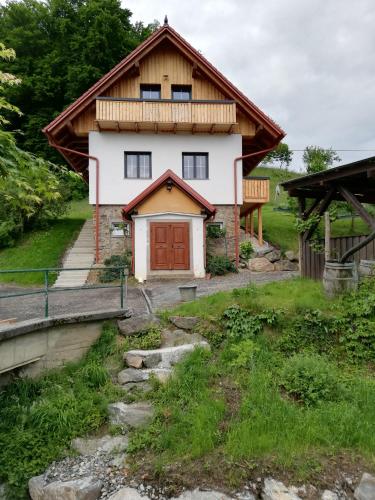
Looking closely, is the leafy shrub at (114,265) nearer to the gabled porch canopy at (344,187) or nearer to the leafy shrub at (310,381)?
the gabled porch canopy at (344,187)

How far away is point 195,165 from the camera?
15.7m

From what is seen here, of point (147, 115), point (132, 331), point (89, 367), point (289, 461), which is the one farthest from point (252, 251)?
point (289, 461)

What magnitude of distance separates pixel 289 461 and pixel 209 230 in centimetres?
1179

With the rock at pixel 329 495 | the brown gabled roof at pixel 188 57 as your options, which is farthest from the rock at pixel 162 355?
the brown gabled roof at pixel 188 57

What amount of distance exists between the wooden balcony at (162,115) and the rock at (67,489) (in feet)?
41.7

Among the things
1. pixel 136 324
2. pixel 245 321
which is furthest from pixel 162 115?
pixel 245 321

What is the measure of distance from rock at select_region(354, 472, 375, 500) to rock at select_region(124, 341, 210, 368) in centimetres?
300

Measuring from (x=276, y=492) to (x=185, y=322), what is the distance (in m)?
3.46

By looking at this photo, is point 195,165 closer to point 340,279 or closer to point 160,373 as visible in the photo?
point 340,279

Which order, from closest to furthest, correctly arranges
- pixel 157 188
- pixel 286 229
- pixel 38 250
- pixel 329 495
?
pixel 329 495 → pixel 157 188 → pixel 38 250 → pixel 286 229

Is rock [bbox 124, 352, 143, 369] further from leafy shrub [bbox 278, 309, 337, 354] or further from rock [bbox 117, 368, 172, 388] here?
leafy shrub [bbox 278, 309, 337, 354]

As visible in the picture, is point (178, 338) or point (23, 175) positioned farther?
point (178, 338)

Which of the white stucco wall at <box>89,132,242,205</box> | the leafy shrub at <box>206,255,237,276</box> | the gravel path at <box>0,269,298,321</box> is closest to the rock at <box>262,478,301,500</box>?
the gravel path at <box>0,269,298,321</box>

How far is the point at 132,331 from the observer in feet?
22.6
